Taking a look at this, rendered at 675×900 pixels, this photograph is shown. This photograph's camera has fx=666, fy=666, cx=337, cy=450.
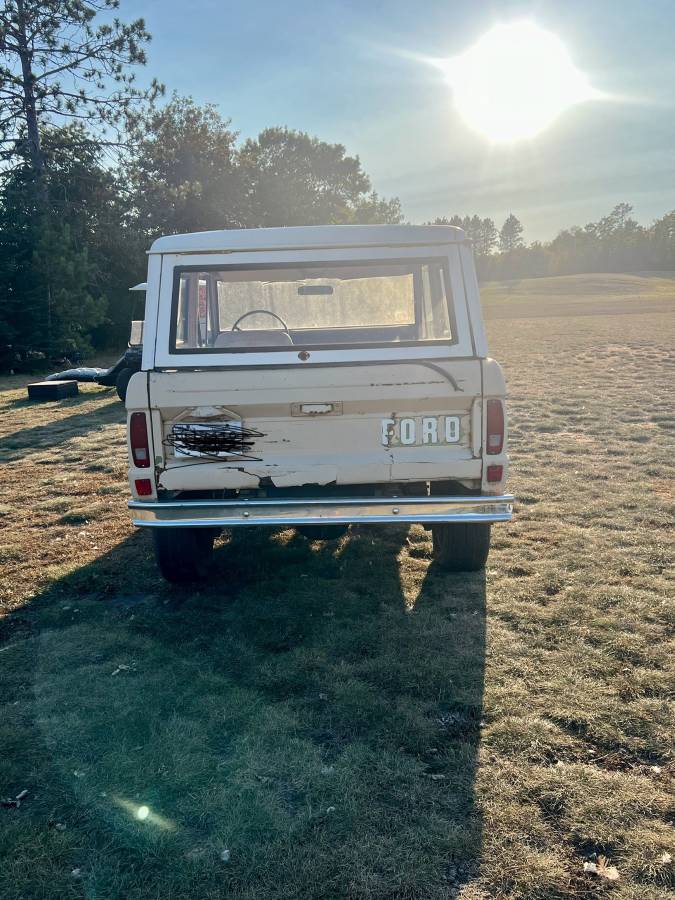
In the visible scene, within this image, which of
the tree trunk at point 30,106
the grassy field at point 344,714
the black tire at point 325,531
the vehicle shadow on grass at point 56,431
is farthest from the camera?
the tree trunk at point 30,106

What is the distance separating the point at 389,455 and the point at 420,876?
2156mm

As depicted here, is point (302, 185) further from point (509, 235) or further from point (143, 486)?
point (509, 235)

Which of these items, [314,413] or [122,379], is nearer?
[314,413]

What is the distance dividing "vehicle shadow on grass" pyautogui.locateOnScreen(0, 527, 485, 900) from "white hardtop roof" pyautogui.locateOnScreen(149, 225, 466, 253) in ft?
7.09

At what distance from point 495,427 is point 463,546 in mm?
925

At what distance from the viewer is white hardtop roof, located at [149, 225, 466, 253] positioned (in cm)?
398

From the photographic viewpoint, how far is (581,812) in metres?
2.40

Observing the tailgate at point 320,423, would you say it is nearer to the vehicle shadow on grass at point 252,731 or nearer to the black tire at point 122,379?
the vehicle shadow on grass at point 252,731

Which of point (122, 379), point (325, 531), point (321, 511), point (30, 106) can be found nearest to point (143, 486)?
point (321, 511)

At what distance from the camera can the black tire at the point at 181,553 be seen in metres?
4.17

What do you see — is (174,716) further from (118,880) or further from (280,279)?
(280,279)

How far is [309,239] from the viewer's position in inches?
159

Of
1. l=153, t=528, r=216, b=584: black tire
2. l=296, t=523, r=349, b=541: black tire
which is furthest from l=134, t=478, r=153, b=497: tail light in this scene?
l=296, t=523, r=349, b=541: black tire

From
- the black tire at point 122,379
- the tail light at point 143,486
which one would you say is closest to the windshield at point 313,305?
the tail light at point 143,486
